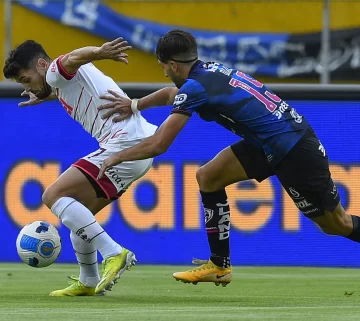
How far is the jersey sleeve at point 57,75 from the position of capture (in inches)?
335

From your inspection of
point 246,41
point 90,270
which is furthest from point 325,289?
point 246,41

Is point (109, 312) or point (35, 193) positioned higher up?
point (35, 193)

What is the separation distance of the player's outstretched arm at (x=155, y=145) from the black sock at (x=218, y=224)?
949 mm

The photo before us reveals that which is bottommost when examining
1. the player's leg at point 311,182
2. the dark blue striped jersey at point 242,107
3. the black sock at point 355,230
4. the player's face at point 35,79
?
the black sock at point 355,230

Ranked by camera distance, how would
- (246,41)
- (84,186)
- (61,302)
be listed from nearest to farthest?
1. (61,302)
2. (84,186)
3. (246,41)

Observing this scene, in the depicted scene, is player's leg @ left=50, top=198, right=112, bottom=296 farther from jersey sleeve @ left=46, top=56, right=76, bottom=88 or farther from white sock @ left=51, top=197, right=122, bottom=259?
jersey sleeve @ left=46, top=56, right=76, bottom=88

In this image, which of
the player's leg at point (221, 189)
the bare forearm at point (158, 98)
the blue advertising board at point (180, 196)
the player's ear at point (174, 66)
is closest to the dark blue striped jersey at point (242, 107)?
the player's ear at point (174, 66)

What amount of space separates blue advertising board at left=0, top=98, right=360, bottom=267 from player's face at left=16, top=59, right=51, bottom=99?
10.8ft

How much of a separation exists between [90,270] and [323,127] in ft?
13.3

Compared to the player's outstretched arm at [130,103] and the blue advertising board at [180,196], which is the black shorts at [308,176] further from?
the blue advertising board at [180,196]

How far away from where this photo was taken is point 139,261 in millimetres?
12141

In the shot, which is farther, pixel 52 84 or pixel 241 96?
pixel 52 84

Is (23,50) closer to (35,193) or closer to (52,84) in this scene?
(52,84)

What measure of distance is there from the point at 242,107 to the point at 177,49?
580 mm
